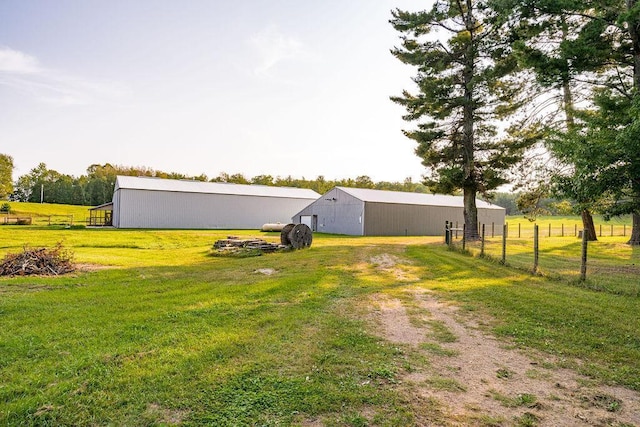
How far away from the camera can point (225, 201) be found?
41188mm

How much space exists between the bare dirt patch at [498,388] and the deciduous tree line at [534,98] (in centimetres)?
541

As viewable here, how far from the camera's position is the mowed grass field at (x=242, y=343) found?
3.28 metres

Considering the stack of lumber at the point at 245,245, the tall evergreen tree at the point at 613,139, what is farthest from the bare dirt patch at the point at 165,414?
the stack of lumber at the point at 245,245

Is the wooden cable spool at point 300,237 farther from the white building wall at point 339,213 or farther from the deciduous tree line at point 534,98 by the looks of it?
the white building wall at point 339,213

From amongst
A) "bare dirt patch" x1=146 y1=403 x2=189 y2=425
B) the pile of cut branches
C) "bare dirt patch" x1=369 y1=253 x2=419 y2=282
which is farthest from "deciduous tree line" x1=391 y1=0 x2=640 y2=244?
the pile of cut branches

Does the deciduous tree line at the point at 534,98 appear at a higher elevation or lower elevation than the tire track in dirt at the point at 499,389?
higher

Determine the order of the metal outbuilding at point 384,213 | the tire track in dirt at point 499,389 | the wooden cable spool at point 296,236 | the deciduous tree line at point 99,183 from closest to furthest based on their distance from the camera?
1. the tire track in dirt at point 499,389
2. the wooden cable spool at point 296,236
3. the metal outbuilding at point 384,213
4. the deciduous tree line at point 99,183

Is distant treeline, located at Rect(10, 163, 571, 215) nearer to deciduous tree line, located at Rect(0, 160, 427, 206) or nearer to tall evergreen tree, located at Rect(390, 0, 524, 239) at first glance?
deciduous tree line, located at Rect(0, 160, 427, 206)

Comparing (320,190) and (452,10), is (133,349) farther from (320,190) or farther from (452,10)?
(320,190)

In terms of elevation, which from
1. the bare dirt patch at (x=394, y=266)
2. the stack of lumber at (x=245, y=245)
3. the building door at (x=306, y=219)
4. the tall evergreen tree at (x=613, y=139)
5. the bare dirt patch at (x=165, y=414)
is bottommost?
the bare dirt patch at (x=165, y=414)

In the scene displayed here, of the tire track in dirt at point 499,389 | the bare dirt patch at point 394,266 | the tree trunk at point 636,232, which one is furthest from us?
Result: the tree trunk at point 636,232

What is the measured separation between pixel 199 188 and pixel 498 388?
40.7 m

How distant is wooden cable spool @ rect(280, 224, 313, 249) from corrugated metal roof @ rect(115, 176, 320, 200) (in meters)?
24.7

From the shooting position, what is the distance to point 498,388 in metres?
3.75
